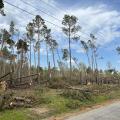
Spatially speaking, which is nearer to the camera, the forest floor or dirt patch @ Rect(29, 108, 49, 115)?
the forest floor

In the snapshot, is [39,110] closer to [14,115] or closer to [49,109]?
[49,109]

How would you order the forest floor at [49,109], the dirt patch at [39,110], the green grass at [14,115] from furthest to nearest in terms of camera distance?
the dirt patch at [39,110], the forest floor at [49,109], the green grass at [14,115]

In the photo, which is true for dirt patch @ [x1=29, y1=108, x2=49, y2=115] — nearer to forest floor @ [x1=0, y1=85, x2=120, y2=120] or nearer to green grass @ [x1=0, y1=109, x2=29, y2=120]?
forest floor @ [x1=0, y1=85, x2=120, y2=120]

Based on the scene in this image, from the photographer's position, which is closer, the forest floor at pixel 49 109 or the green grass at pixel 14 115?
the green grass at pixel 14 115

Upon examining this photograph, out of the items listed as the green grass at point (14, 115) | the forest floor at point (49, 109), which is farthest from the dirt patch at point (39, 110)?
the green grass at point (14, 115)

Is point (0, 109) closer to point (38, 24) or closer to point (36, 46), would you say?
point (38, 24)

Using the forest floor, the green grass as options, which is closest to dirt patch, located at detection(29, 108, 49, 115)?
the forest floor

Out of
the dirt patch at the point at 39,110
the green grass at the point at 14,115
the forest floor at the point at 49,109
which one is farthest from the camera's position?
the dirt patch at the point at 39,110

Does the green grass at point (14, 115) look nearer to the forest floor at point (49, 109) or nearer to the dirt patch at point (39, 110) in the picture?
the forest floor at point (49, 109)

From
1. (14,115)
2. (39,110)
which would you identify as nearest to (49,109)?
(39,110)

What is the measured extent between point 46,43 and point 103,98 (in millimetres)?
40179

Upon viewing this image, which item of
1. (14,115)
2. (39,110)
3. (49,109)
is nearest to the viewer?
(14,115)

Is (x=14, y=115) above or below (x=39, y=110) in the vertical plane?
below

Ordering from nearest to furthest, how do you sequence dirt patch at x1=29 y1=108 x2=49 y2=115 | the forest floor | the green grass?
the green grass < the forest floor < dirt patch at x1=29 y1=108 x2=49 y2=115
